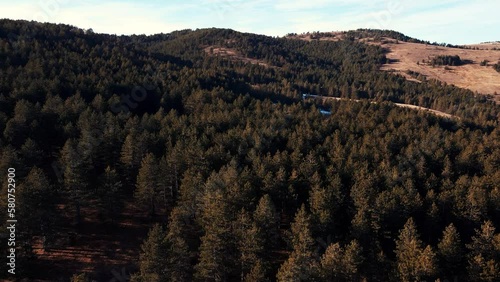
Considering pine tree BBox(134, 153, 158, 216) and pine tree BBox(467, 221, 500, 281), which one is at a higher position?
pine tree BBox(134, 153, 158, 216)

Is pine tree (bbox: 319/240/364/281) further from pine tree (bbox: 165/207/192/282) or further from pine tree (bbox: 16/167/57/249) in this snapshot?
pine tree (bbox: 16/167/57/249)

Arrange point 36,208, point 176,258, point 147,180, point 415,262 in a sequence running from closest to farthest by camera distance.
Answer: point 415,262 < point 176,258 < point 36,208 < point 147,180

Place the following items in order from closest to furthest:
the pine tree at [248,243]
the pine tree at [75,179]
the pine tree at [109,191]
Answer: the pine tree at [248,243], the pine tree at [75,179], the pine tree at [109,191]

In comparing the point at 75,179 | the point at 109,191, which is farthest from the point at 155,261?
the point at 75,179

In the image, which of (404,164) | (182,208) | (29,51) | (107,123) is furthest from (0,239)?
(29,51)

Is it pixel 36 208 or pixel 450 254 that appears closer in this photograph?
pixel 450 254

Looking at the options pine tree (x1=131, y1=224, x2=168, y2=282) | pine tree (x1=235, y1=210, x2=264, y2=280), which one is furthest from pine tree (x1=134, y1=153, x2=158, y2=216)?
pine tree (x1=235, y1=210, x2=264, y2=280)

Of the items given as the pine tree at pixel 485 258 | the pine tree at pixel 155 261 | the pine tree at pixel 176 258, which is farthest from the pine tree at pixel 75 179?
the pine tree at pixel 485 258

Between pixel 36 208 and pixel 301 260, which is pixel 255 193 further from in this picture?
pixel 36 208

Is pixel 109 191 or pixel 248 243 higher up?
pixel 109 191

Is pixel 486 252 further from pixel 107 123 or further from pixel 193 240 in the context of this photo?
pixel 107 123

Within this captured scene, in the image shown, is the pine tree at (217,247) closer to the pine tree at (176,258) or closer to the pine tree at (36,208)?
the pine tree at (176,258)
